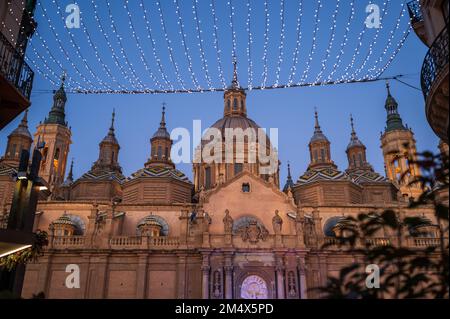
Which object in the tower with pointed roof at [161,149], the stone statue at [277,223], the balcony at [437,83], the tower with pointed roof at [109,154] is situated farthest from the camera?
the tower with pointed roof at [109,154]

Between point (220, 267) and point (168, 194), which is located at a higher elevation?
point (168, 194)

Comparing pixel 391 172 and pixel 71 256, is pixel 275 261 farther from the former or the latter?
pixel 391 172

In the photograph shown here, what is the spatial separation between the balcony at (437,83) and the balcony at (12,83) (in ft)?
41.7

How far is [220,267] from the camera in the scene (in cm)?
3147

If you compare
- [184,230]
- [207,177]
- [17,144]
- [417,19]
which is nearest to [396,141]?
[207,177]

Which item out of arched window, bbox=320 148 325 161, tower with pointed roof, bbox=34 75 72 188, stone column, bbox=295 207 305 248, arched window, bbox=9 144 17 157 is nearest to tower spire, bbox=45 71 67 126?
tower with pointed roof, bbox=34 75 72 188

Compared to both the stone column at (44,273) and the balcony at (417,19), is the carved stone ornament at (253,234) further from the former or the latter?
the balcony at (417,19)

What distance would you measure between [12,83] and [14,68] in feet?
2.64

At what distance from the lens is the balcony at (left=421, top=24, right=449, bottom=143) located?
39.9ft

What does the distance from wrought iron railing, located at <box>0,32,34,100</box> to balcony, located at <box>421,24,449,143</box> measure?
12761 mm

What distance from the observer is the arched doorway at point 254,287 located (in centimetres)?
3180

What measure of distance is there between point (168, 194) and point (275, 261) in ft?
50.8

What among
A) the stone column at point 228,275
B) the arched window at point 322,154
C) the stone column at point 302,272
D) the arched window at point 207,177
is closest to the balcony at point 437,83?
the stone column at point 302,272
